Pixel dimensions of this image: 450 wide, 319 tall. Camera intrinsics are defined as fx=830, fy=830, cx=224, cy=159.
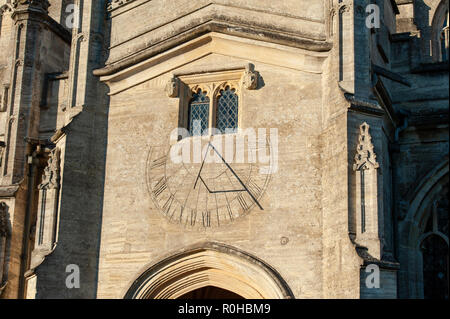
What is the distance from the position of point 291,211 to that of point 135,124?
Result: 3.96m

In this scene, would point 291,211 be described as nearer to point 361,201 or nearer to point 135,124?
point 361,201

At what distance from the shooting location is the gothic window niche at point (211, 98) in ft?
53.2

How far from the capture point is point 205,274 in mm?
15844

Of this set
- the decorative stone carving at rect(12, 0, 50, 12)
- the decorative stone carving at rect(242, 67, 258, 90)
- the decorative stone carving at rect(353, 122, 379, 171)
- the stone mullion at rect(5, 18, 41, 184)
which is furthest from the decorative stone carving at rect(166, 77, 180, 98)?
the decorative stone carving at rect(12, 0, 50, 12)

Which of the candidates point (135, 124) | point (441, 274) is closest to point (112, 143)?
point (135, 124)

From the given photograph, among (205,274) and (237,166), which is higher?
(237,166)

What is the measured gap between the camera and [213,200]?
1570cm

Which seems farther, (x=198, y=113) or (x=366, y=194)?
(x=198, y=113)

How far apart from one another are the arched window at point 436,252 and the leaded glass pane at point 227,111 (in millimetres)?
4619

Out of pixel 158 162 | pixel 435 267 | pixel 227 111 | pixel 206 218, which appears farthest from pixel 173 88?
pixel 435 267

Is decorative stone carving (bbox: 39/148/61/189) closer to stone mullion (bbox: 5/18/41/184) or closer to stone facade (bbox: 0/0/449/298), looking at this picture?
stone facade (bbox: 0/0/449/298)

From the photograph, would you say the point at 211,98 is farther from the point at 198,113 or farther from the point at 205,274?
the point at 205,274

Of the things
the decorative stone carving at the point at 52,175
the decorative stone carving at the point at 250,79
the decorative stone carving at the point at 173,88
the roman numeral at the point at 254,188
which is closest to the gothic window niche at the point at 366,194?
the roman numeral at the point at 254,188

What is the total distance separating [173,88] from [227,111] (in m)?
1.21
